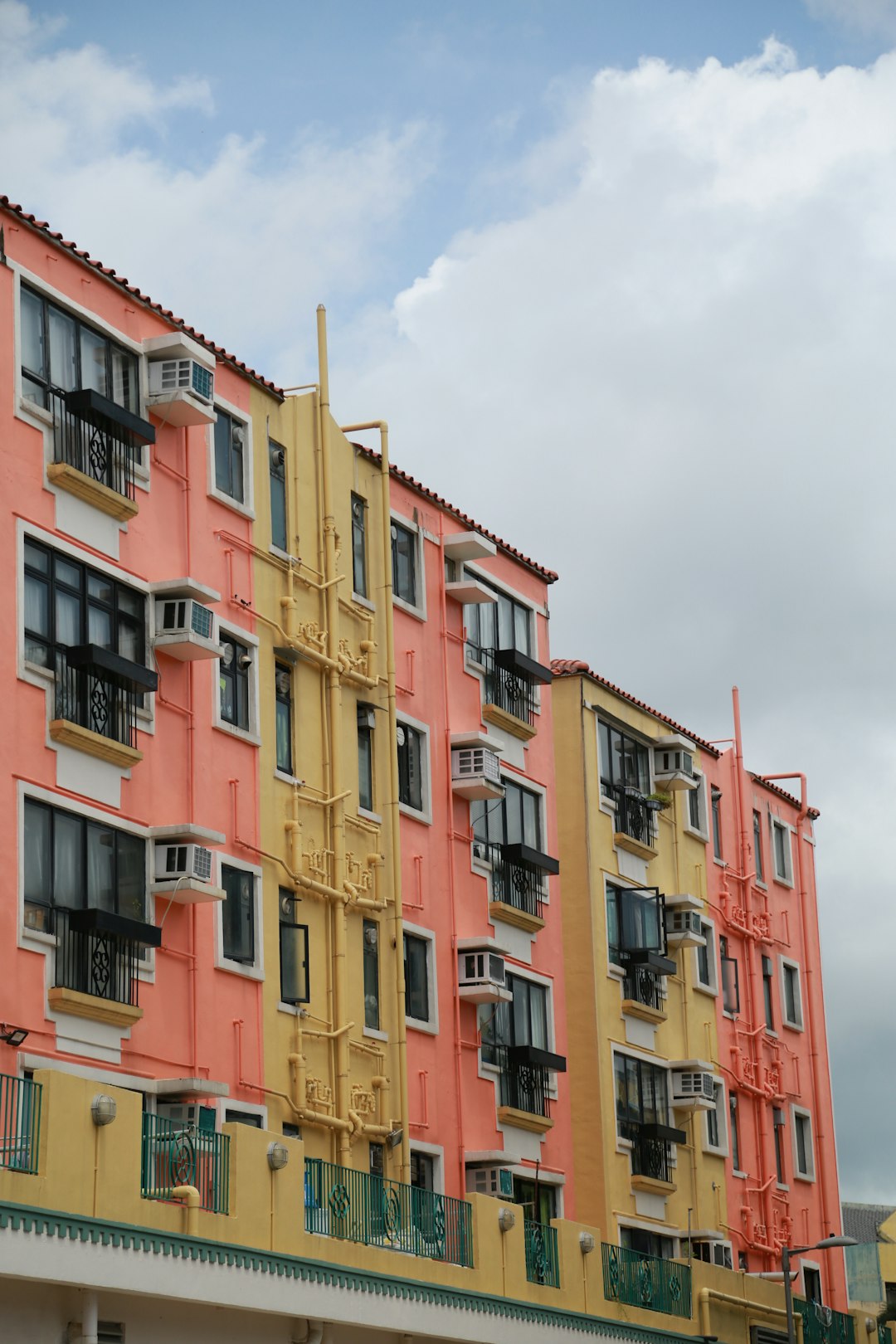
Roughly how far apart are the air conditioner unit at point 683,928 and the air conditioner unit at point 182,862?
15.9 meters

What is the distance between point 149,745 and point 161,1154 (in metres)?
5.60

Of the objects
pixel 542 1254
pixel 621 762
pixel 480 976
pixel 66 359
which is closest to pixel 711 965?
pixel 621 762

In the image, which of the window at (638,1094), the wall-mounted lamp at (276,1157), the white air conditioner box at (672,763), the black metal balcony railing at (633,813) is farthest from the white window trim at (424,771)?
the white air conditioner box at (672,763)

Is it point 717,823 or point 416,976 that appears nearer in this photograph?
point 416,976

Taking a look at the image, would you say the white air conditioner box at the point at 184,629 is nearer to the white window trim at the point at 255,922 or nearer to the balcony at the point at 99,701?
the balcony at the point at 99,701

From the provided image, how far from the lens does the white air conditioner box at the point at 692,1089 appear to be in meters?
38.3

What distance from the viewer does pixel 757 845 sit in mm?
44875

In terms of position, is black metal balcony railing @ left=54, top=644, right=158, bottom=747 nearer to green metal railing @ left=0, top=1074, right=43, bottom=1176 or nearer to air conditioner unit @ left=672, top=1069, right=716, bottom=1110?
green metal railing @ left=0, top=1074, right=43, bottom=1176

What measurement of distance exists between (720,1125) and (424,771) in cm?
1197

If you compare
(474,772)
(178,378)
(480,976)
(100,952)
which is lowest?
(100,952)

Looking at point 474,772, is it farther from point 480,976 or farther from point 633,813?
point 633,813

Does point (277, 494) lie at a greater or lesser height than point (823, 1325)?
greater

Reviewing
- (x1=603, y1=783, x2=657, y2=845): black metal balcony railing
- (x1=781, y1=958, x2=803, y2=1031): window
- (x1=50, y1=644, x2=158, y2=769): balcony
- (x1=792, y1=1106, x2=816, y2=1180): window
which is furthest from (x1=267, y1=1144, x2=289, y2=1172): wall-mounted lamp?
(x1=781, y1=958, x2=803, y2=1031): window

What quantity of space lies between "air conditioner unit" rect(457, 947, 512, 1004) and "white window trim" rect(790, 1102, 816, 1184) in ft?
45.6
